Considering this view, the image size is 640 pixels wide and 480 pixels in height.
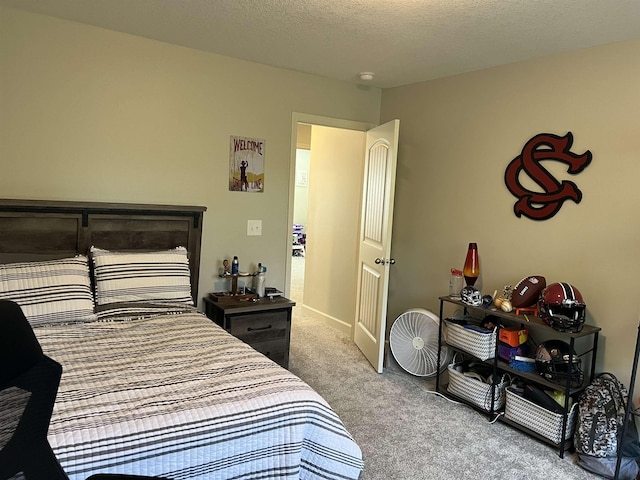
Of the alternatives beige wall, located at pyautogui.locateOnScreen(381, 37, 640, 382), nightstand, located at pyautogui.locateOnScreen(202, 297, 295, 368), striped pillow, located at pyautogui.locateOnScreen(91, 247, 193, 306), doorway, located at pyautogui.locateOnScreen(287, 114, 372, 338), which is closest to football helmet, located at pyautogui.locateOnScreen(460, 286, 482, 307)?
beige wall, located at pyautogui.locateOnScreen(381, 37, 640, 382)

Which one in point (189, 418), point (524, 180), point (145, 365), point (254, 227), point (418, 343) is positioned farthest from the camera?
point (254, 227)

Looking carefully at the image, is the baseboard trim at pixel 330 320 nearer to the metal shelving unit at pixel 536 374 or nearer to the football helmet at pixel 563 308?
the metal shelving unit at pixel 536 374

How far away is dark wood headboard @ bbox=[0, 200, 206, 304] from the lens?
2.85m

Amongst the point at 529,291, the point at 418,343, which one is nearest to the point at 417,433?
the point at 418,343

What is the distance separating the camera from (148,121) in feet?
10.8

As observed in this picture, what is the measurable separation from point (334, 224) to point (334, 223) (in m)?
0.01

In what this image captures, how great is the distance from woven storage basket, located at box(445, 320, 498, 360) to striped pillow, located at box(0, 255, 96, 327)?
2.35 meters

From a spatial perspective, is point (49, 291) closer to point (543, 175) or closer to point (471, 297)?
point (471, 297)

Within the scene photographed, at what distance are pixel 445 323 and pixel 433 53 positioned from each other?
6.19ft

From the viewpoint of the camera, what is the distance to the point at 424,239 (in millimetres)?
3971

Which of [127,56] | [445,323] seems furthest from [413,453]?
[127,56]

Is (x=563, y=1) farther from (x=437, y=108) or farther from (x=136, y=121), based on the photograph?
(x=136, y=121)

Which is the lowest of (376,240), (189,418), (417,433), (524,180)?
(417,433)

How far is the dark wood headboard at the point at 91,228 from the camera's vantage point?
9.34 feet
